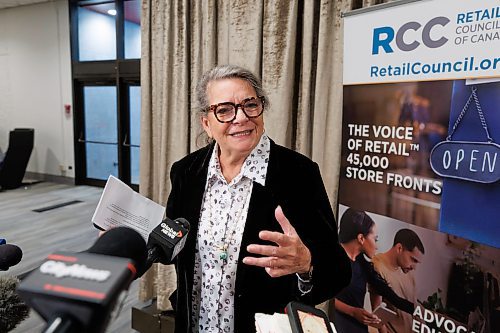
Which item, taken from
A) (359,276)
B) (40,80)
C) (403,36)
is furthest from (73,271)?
(40,80)

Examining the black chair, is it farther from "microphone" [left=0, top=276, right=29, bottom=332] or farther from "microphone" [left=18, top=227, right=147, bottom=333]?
"microphone" [left=18, top=227, right=147, bottom=333]

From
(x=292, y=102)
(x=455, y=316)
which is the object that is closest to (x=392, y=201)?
(x=455, y=316)

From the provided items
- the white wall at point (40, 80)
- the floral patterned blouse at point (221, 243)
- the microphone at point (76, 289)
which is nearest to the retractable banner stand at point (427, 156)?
the floral patterned blouse at point (221, 243)

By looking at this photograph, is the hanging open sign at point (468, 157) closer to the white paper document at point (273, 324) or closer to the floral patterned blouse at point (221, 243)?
the floral patterned blouse at point (221, 243)

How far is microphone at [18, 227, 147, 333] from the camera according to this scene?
0.37 meters

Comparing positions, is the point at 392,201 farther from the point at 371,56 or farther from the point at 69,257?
the point at 69,257

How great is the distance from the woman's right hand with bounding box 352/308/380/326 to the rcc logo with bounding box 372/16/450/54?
49.0 inches

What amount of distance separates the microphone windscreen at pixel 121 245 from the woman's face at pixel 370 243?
1409 millimetres

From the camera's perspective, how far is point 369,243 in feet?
6.16

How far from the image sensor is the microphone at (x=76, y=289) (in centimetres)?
37

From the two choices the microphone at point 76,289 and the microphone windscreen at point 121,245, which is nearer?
the microphone at point 76,289

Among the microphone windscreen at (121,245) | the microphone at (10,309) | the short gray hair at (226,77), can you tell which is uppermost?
the short gray hair at (226,77)

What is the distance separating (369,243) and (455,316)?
460 mm

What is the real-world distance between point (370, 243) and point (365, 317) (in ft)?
1.24
